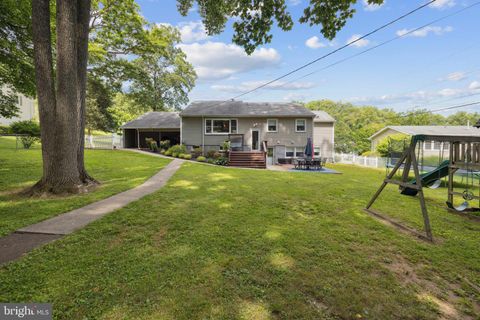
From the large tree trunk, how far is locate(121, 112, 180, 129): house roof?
16579mm

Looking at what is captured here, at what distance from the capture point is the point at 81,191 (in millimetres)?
6602

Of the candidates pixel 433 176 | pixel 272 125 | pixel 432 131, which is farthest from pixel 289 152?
pixel 432 131

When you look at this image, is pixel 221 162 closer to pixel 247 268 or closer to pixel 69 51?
pixel 69 51

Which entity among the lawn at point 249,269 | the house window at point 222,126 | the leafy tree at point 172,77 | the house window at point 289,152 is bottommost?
the lawn at point 249,269

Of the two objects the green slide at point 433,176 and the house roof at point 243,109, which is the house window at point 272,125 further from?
the green slide at point 433,176

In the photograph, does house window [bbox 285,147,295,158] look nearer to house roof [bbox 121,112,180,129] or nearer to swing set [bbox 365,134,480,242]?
house roof [bbox 121,112,180,129]

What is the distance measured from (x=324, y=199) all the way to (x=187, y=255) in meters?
4.90

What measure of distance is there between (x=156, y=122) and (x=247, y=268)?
23759 mm

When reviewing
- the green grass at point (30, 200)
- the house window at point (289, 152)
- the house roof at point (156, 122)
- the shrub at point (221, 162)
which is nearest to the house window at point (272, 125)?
the house window at point (289, 152)

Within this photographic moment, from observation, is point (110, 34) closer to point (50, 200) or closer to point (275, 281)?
point (50, 200)

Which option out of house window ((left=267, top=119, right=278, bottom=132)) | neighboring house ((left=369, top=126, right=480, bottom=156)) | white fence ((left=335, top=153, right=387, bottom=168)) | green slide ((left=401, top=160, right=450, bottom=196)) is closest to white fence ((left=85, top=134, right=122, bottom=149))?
house window ((left=267, top=119, right=278, bottom=132))

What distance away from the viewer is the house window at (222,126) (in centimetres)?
2069

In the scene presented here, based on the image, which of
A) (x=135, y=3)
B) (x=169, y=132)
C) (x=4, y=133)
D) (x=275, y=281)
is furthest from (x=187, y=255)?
(x=4, y=133)

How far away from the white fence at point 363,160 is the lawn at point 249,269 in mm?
19233
